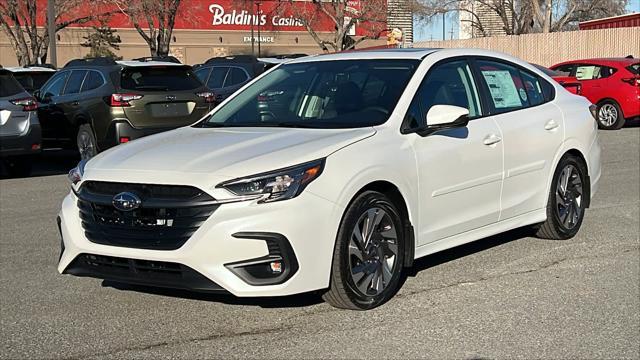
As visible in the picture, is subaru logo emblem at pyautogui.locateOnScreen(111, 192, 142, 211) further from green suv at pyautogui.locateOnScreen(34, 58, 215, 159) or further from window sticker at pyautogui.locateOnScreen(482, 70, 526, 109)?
green suv at pyautogui.locateOnScreen(34, 58, 215, 159)

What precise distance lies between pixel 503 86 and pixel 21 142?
7713 mm

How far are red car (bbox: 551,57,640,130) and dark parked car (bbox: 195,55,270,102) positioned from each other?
8.08 m

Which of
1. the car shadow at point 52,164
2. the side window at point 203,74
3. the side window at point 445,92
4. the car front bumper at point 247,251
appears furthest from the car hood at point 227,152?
the side window at point 203,74

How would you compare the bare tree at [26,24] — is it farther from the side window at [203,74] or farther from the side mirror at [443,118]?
the side mirror at [443,118]

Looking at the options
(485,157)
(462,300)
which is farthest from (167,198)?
(485,157)

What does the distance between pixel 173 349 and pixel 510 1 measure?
175 ft

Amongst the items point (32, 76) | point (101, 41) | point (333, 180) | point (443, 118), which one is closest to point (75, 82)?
point (32, 76)

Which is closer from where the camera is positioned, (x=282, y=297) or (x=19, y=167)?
(x=282, y=297)

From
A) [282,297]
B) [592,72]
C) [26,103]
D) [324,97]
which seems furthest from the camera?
[592,72]

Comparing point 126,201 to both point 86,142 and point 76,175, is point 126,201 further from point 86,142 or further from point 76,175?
point 86,142

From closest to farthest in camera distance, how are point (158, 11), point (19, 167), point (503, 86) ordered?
point (503, 86), point (19, 167), point (158, 11)

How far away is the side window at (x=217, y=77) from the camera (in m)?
16.3

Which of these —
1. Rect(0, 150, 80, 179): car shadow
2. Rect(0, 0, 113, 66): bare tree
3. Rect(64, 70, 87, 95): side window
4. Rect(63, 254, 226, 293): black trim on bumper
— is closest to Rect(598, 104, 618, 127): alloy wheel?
Rect(0, 150, 80, 179): car shadow

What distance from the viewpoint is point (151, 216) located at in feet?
16.2
